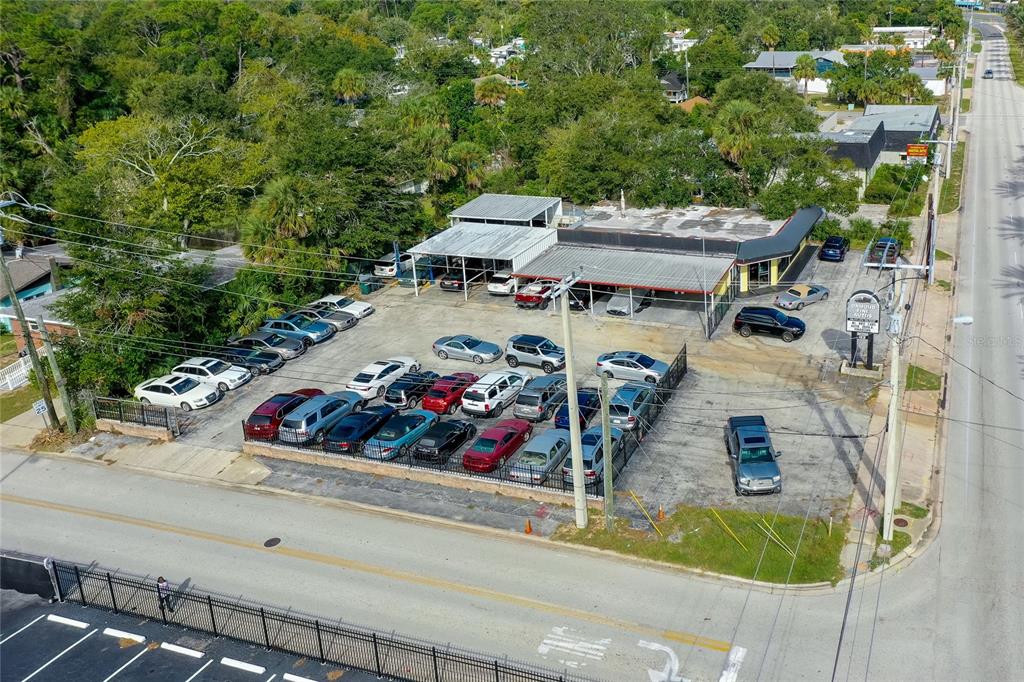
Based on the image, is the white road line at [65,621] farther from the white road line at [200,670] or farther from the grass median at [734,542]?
the grass median at [734,542]

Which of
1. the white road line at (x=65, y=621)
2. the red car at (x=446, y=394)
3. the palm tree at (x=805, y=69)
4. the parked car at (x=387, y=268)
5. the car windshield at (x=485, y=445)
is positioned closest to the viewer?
the white road line at (x=65, y=621)

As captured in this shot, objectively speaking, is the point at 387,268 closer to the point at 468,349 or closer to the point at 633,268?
the point at 468,349

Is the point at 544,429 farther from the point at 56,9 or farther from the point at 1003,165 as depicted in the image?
the point at 56,9

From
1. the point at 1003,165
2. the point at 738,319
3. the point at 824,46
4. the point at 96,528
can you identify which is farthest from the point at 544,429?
the point at 824,46

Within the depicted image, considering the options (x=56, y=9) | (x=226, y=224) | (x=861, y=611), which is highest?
(x=56, y=9)

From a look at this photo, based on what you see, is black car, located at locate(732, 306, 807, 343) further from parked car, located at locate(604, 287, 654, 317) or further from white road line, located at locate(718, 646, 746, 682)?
white road line, located at locate(718, 646, 746, 682)

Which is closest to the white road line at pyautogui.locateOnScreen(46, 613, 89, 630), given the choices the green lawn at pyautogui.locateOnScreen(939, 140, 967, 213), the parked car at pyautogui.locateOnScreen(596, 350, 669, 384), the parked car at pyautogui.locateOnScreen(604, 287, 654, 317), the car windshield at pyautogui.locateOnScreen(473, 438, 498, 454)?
the car windshield at pyautogui.locateOnScreen(473, 438, 498, 454)

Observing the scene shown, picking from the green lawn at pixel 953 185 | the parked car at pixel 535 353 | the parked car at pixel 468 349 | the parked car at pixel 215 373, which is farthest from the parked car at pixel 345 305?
the green lawn at pixel 953 185
